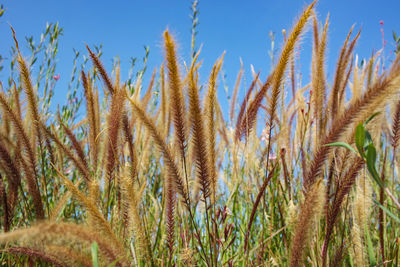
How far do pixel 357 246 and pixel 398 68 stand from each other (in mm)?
564

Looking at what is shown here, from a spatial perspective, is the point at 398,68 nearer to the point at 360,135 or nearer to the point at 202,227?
the point at 360,135

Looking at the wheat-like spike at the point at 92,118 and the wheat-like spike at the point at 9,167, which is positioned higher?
the wheat-like spike at the point at 92,118

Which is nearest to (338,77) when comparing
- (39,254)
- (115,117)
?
(115,117)

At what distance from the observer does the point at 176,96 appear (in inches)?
36.3

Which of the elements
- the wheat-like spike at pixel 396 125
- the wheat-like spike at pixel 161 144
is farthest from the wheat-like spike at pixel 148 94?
the wheat-like spike at pixel 396 125

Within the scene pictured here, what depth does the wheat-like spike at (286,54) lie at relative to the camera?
34.8 inches

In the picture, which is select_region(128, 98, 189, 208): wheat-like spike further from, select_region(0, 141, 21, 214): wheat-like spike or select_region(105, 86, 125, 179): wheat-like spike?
select_region(0, 141, 21, 214): wheat-like spike

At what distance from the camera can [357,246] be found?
3.77 ft

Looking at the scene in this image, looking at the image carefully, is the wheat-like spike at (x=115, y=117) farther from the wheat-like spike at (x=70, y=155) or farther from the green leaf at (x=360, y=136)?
the green leaf at (x=360, y=136)

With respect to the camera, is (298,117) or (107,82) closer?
(107,82)

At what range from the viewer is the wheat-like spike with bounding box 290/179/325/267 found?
873 mm

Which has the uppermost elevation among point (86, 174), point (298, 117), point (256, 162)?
point (298, 117)

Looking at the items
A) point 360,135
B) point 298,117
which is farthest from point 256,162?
Result: point 360,135

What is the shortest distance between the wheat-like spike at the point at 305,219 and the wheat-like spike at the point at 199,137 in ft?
0.83
